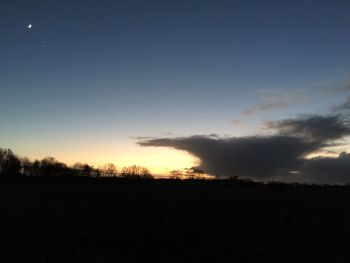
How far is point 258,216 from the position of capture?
113 ft

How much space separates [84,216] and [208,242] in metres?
12.7

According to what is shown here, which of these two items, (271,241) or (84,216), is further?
(84,216)

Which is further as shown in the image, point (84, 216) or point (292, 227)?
point (84, 216)

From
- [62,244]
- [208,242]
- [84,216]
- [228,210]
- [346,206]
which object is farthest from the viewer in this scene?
[346,206]

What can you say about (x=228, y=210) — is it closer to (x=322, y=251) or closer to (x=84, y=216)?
(x=84, y=216)


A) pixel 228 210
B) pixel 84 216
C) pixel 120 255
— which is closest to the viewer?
pixel 120 255

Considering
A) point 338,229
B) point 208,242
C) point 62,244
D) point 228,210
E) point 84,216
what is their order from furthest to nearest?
1. point 228,210
2. point 84,216
3. point 338,229
4. point 208,242
5. point 62,244

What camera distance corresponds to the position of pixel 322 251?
906 inches

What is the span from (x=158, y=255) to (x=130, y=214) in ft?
45.9

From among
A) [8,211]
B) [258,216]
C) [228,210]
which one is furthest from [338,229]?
[8,211]

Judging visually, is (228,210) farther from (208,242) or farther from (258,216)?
(208,242)

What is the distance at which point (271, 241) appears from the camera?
25141 mm

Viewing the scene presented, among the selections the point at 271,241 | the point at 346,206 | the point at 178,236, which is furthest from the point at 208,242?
the point at 346,206

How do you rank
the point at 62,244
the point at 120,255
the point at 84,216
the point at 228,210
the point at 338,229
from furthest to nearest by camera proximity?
1. the point at 228,210
2. the point at 84,216
3. the point at 338,229
4. the point at 62,244
5. the point at 120,255
